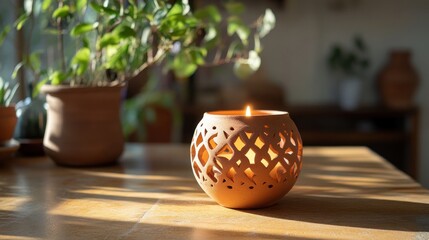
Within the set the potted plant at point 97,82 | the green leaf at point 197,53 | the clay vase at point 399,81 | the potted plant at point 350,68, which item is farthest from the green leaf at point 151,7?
the clay vase at point 399,81

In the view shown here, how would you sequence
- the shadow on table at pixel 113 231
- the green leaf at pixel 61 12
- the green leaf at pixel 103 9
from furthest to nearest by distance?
the green leaf at pixel 61 12
the green leaf at pixel 103 9
the shadow on table at pixel 113 231

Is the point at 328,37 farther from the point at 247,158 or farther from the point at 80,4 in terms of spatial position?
the point at 247,158

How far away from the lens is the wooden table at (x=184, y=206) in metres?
0.63

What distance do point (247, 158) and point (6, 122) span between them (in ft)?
1.96

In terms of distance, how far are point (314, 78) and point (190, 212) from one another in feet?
8.59

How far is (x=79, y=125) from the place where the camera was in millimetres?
1058

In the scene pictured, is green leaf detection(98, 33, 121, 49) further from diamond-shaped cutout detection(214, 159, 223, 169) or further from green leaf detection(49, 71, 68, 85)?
diamond-shaped cutout detection(214, 159, 223, 169)

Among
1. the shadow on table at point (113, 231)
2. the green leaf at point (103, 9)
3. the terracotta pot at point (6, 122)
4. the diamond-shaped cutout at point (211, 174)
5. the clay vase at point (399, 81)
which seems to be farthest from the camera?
the clay vase at point (399, 81)

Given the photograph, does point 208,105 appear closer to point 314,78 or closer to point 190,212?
point 314,78

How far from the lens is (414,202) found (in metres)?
0.76

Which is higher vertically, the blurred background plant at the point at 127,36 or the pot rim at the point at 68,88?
the blurred background plant at the point at 127,36

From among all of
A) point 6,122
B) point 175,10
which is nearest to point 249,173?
point 175,10

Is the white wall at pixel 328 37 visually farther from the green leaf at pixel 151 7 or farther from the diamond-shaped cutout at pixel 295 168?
the diamond-shaped cutout at pixel 295 168

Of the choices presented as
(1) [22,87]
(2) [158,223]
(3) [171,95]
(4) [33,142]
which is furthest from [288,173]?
(3) [171,95]
